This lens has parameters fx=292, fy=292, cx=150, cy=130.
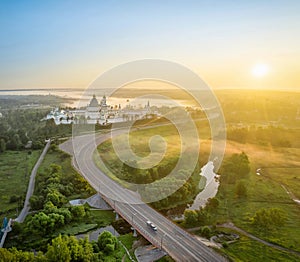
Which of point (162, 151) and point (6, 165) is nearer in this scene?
point (6, 165)

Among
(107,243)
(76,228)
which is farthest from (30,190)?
(107,243)

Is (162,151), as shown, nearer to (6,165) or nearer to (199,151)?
(199,151)

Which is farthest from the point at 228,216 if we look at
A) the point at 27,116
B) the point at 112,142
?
the point at 27,116

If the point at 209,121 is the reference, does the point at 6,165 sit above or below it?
below

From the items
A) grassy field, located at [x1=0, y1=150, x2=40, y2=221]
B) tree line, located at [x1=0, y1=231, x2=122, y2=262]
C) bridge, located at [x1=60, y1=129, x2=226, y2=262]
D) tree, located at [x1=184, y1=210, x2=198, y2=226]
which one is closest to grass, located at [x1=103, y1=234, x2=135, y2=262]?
tree line, located at [x1=0, y1=231, x2=122, y2=262]

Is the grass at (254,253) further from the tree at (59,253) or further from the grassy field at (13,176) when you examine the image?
the grassy field at (13,176)

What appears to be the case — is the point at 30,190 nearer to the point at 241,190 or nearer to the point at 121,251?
the point at 121,251

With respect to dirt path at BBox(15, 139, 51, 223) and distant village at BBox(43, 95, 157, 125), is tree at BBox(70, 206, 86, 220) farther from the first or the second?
distant village at BBox(43, 95, 157, 125)
